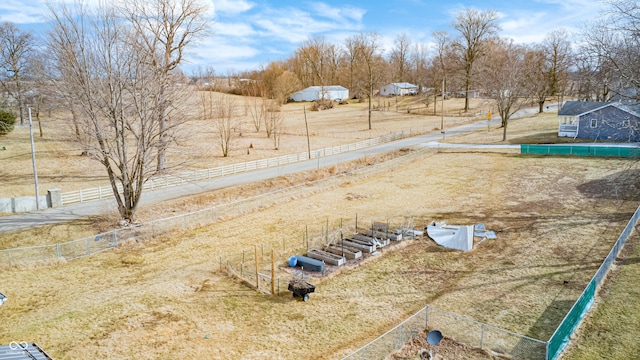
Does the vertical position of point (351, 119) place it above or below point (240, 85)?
below

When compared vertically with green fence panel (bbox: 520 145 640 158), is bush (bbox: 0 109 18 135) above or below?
above

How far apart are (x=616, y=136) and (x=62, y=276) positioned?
177 ft

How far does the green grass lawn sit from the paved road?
2559cm

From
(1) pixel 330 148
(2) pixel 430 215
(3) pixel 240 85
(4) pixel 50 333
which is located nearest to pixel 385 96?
(3) pixel 240 85

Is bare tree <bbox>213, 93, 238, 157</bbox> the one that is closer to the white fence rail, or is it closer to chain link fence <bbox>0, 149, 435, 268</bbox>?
the white fence rail

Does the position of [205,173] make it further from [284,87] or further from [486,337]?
[284,87]

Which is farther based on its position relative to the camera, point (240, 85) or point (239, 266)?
point (240, 85)

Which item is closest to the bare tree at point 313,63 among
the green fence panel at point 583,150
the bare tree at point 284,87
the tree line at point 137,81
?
the bare tree at point 284,87

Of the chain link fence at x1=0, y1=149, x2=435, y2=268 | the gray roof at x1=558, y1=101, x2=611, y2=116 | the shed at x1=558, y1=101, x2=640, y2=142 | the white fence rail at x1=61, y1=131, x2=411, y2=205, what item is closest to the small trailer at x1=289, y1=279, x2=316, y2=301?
the chain link fence at x1=0, y1=149, x2=435, y2=268

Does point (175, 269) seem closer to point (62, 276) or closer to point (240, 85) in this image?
point (62, 276)

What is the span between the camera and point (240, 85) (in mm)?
115812

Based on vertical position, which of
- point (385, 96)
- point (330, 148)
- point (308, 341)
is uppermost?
point (385, 96)

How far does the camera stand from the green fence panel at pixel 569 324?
39.0 ft

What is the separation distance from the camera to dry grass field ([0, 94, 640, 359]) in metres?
13.5
